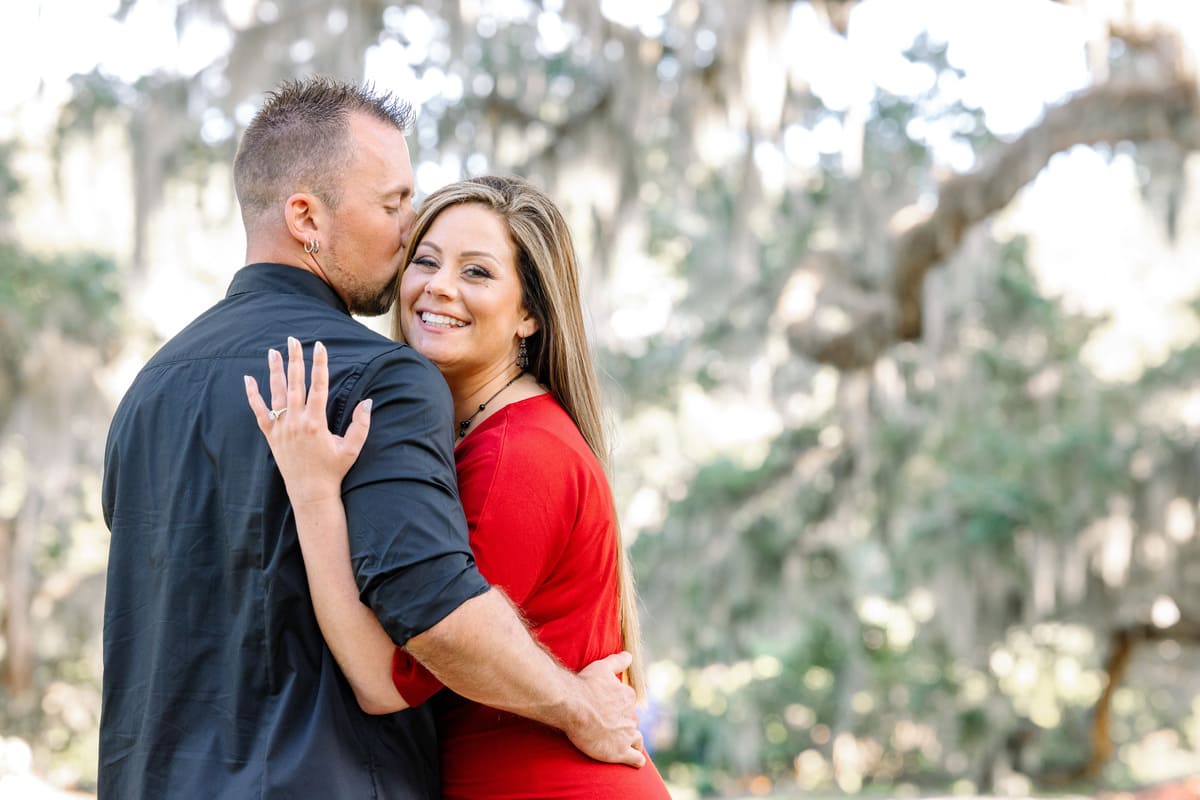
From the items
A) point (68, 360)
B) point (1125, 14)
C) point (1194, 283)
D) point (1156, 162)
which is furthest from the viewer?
point (1194, 283)

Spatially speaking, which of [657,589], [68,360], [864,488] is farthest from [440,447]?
[657,589]

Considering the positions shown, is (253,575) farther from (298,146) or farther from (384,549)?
(298,146)

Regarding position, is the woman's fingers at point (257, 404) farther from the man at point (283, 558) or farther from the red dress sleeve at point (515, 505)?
the red dress sleeve at point (515, 505)

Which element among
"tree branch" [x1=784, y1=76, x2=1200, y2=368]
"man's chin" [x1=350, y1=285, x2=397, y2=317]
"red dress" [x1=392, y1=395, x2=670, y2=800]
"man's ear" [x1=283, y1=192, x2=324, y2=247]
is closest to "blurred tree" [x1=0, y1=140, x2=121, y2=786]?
"tree branch" [x1=784, y1=76, x2=1200, y2=368]

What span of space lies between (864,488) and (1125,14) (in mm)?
6387

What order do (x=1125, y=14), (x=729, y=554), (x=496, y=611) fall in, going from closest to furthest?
(x=496, y=611)
(x=1125, y=14)
(x=729, y=554)

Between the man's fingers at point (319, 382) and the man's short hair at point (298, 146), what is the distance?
41cm

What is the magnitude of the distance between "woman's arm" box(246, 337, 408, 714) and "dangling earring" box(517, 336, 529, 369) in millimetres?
614

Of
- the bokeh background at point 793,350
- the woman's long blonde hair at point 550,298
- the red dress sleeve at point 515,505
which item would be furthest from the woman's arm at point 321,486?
the bokeh background at point 793,350

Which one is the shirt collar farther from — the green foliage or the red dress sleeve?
the green foliage

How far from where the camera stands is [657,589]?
532 inches

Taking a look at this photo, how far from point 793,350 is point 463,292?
20.8 feet

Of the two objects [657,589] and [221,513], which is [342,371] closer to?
[221,513]

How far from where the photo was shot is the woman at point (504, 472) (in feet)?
5.97
